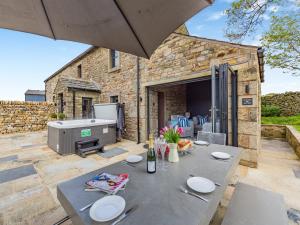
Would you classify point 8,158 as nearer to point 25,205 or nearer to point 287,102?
point 25,205

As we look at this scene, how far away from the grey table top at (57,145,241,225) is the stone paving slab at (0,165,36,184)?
266 cm

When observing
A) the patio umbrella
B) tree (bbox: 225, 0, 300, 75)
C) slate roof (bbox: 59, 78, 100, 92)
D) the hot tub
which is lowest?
the hot tub

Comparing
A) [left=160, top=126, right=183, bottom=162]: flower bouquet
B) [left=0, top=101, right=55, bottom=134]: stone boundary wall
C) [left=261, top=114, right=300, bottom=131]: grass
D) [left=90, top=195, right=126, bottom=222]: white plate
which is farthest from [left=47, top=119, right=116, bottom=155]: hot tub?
[left=261, top=114, right=300, bottom=131]: grass

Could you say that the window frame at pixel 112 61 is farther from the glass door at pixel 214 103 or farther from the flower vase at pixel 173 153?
the flower vase at pixel 173 153

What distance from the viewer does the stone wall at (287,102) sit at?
790 cm

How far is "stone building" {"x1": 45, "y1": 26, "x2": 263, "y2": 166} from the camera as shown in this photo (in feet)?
10.4

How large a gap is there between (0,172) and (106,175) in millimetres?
3340

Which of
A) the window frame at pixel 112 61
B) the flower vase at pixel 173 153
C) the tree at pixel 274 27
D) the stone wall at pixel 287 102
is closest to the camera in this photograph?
the flower vase at pixel 173 153

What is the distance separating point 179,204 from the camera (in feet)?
2.80

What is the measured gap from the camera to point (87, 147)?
14.5 ft

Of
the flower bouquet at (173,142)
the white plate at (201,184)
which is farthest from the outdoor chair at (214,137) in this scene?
the white plate at (201,184)

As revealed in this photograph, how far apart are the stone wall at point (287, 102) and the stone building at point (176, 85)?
5.02 meters

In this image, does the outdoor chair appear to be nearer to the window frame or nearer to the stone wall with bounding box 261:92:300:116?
the window frame

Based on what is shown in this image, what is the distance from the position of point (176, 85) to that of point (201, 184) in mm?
5871
